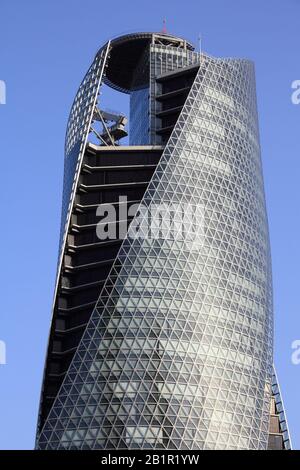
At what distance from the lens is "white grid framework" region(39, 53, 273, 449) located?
95.9 meters

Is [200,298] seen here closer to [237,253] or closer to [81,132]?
[237,253]

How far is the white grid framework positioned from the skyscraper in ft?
0.45

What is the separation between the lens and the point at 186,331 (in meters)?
99.7

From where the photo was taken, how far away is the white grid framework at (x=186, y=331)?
95.9 meters

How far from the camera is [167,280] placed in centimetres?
10138

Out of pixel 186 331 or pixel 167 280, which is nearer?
pixel 186 331

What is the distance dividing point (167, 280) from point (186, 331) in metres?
6.05

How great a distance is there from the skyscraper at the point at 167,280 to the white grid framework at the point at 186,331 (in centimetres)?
14

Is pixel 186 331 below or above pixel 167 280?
below

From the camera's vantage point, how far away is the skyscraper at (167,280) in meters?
96.6
